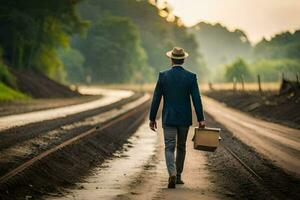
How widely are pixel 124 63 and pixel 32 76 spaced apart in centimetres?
7089

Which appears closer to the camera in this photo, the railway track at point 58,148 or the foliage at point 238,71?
the railway track at point 58,148

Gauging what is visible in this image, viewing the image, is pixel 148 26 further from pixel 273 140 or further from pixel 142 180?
pixel 142 180

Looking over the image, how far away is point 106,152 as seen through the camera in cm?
1912

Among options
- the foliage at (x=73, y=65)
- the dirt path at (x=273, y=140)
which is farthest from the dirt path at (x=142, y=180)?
the foliage at (x=73, y=65)

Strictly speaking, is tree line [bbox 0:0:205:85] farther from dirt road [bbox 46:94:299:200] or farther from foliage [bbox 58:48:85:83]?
dirt road [bbox 46:94:299:200]

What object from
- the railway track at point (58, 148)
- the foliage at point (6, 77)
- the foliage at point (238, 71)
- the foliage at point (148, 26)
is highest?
the foliage at point (148, 26)

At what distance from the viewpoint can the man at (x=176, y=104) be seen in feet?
41.1

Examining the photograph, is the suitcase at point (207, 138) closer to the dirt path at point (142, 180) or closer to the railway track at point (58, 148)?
the dirt path at point (142, 180)

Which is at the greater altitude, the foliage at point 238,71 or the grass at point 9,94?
the foliage at point 238,71

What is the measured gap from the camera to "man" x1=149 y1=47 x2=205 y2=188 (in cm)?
1254

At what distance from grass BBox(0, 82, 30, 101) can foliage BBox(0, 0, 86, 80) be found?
7292 millimetres

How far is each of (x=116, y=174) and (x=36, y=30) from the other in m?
49.2

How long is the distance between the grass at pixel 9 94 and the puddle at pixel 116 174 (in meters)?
25.6

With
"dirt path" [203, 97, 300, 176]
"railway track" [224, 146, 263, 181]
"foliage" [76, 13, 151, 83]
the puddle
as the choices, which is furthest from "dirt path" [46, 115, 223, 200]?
"foliage" [76, 13, 151, 83]
